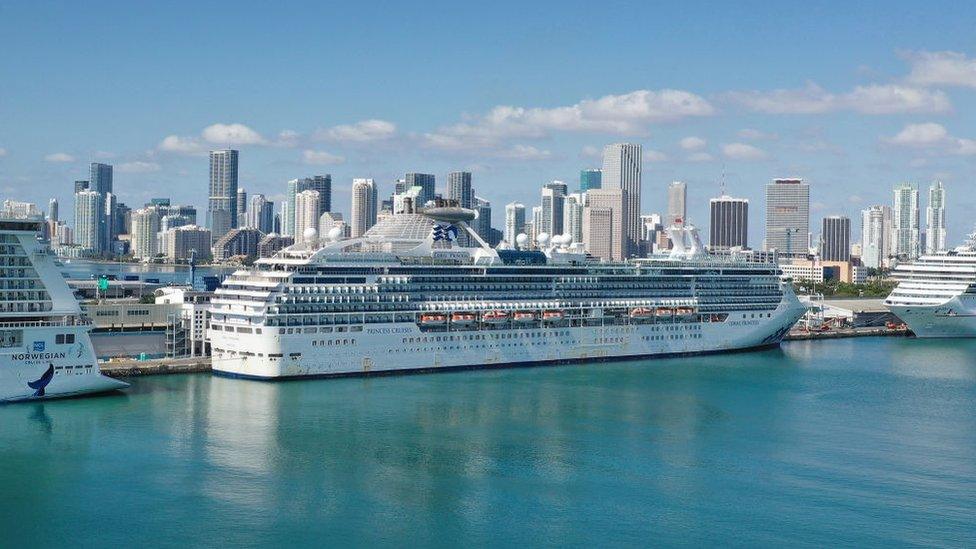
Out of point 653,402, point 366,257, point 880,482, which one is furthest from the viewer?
point 366,257

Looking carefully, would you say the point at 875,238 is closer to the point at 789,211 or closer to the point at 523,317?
the point at 789,211

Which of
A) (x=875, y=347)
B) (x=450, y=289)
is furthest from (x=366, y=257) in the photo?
(x=875, y=347)

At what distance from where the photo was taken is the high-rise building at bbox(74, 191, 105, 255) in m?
182

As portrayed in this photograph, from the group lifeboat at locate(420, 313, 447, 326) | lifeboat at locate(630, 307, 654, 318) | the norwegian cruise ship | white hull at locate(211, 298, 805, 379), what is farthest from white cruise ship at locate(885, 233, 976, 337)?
lifeboat at locate(420, 313, 447, 326)

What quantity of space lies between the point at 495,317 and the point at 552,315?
7.79 feet

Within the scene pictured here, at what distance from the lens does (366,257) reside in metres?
32.9

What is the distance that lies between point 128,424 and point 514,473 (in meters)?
8.90

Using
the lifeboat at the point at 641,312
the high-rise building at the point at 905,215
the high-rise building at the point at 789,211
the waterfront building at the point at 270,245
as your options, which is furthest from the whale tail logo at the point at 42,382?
the high-rise building at the point at 905,215

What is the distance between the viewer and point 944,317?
49.5m

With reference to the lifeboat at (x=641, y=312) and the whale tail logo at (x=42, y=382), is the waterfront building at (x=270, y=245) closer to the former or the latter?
the lifeboat at (x=641, y=312)

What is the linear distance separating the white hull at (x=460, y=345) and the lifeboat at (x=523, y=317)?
0.30 m

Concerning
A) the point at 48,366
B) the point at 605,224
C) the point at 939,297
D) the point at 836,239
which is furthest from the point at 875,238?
the point at 48,366

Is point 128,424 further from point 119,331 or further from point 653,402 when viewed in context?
point 119,331

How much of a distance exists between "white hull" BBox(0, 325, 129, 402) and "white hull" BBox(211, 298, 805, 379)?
4.61 m
